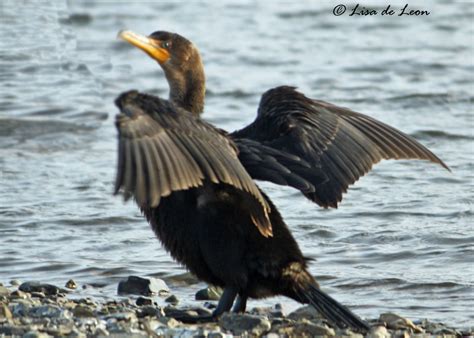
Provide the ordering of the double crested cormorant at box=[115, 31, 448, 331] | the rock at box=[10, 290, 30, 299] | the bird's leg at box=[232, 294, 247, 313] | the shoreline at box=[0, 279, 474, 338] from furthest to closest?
1. the rock at box=[10, 290, 30, 299]
2. the bird's leg at box=[232, 294, 247, 313]
3. the shoreline at box=[0, 279, 474, 338]
4. the double crested cormorant at box=[115, 31, 448, 331]

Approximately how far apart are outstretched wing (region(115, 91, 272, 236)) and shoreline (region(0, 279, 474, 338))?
750mm

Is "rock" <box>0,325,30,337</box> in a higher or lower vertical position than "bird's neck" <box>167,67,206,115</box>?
lower

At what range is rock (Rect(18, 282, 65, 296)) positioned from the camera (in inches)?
329

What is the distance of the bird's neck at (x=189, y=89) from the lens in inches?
332

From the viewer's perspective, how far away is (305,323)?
24.0ft

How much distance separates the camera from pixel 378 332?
723cm

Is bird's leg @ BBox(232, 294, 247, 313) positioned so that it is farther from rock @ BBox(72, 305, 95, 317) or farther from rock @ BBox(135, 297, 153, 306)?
rock @ BBox(72, 305, 95, 317)

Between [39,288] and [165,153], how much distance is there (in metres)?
2.24

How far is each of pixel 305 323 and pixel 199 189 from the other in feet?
3.19

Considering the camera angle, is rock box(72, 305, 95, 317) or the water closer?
rock box(72, 305, 95, 317)

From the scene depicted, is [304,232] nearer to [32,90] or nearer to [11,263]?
[11,263]
